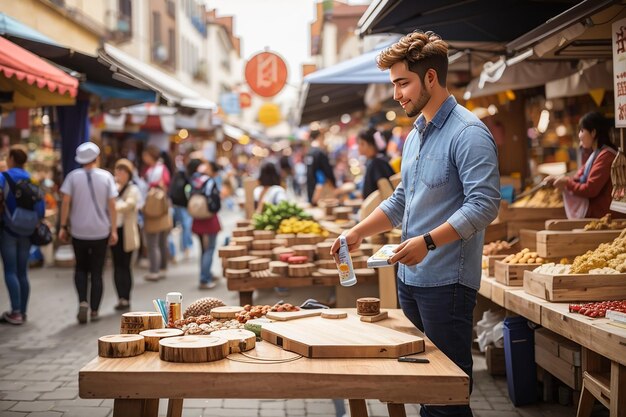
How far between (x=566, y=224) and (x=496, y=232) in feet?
3.54

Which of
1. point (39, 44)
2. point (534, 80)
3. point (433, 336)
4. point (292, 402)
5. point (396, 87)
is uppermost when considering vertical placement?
point (39, 44)

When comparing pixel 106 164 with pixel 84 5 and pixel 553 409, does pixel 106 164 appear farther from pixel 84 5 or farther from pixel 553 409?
pixel 553 409

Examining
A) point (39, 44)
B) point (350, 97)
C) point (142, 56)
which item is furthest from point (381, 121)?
point (39, 44)

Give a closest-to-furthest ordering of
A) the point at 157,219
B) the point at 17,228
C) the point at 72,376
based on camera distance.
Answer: the point at 72,376 < the point at 17,228 < the point at 157,219

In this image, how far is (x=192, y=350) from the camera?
119 inches

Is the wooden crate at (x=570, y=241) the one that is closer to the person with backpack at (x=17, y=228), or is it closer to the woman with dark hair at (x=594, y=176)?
the woman with dark hair at (x=594, y=176)

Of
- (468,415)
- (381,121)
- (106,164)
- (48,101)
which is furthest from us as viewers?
(381,121)

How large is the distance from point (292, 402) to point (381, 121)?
15.5 m

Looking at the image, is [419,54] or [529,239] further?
[529,239]

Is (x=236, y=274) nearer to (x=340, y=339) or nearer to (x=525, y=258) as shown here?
(x=525, y=258)

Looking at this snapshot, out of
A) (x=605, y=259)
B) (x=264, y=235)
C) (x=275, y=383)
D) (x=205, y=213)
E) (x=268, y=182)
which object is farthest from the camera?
(x=205, y=213)

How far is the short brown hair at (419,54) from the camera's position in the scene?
341 cm

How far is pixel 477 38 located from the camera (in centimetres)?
791

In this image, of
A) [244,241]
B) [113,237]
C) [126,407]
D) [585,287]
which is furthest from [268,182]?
[126,407]
